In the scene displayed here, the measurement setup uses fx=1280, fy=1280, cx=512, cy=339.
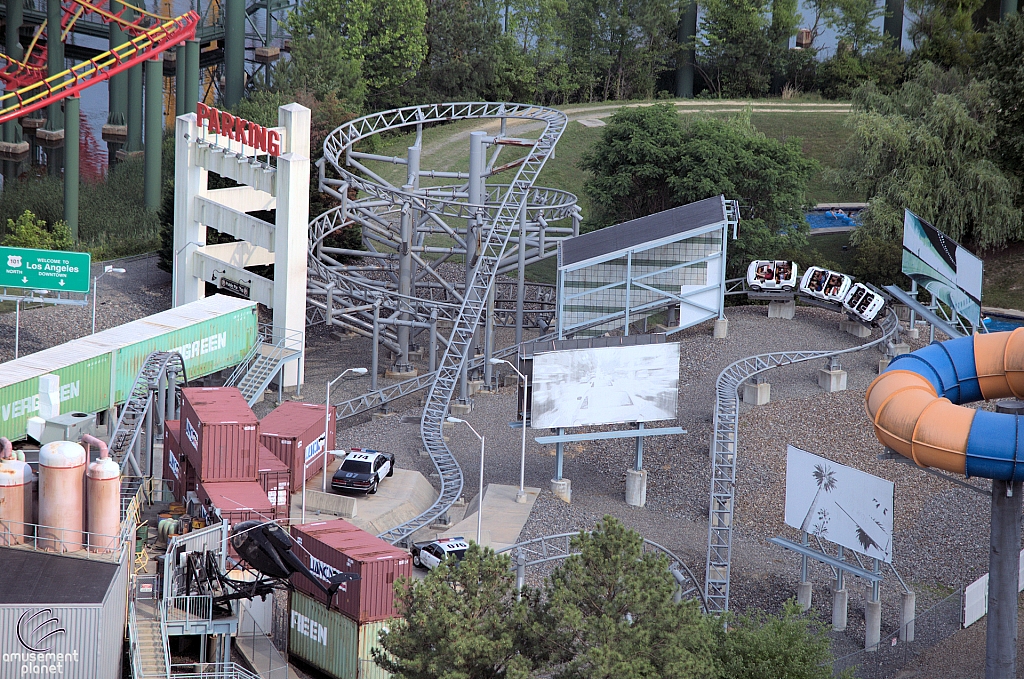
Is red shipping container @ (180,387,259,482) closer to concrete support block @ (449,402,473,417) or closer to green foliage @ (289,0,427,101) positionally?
concrete support block @ (449,402,473,417)

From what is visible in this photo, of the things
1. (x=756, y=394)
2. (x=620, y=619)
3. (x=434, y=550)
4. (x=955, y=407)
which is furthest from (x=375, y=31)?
(x=620, y=619)

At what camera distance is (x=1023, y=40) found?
7531 cm

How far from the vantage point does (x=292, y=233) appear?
188 ft

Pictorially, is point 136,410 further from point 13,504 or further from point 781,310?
point 781,310

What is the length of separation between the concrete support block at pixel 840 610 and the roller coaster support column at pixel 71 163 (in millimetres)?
47195

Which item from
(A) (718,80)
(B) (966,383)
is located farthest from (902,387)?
(A) (718,80)

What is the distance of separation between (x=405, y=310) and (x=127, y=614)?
1174 inches

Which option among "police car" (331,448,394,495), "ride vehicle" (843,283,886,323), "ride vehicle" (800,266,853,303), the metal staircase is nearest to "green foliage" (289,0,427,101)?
the metal staircase

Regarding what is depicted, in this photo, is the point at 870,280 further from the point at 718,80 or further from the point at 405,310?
the point at 718,80

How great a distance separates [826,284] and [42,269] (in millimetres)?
36762

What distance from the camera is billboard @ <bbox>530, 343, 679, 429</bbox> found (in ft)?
156

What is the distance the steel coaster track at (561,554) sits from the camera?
41219mm

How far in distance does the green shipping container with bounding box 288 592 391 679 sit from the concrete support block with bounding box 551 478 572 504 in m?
15.0

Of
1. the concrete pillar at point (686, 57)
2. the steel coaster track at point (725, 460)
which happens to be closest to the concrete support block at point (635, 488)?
the steel coaster track at point (725, 460)
